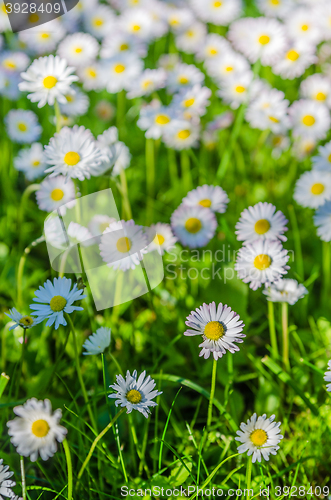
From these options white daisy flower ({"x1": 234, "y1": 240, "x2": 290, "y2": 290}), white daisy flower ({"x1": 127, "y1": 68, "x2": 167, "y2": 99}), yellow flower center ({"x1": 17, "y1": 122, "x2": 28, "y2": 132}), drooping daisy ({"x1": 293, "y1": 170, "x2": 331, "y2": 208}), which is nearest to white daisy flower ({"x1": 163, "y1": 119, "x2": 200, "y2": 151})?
white daisy flower ({"x1": 127, "y1": 68, "x2": 167, "y2": 99})

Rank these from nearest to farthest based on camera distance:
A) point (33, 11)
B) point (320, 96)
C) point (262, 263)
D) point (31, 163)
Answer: point (262, 263), point (31, 163), point (320, 96), point (33, 11)

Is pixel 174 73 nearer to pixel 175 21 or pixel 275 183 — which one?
pixel 175 21

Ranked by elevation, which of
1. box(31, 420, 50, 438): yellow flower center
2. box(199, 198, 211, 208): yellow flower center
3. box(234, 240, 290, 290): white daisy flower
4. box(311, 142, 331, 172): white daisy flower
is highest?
box(311, 142, 331, 172): white daisy flower

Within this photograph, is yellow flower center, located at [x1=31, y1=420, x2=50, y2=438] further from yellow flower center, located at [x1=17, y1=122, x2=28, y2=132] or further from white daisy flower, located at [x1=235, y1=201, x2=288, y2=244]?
yellow flower center, located at [x1=17, y1=122, x2=28, y2=132]

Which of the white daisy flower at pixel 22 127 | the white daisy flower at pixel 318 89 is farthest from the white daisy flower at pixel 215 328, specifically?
the white daisy flower at pixel 318 89

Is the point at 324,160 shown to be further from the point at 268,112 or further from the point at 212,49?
the point at 212,49

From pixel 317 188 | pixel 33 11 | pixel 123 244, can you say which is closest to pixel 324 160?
pixel 317 188

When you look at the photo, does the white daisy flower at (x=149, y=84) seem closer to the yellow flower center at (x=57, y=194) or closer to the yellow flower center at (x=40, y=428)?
the yellow flower center at (x=57, y=194)
